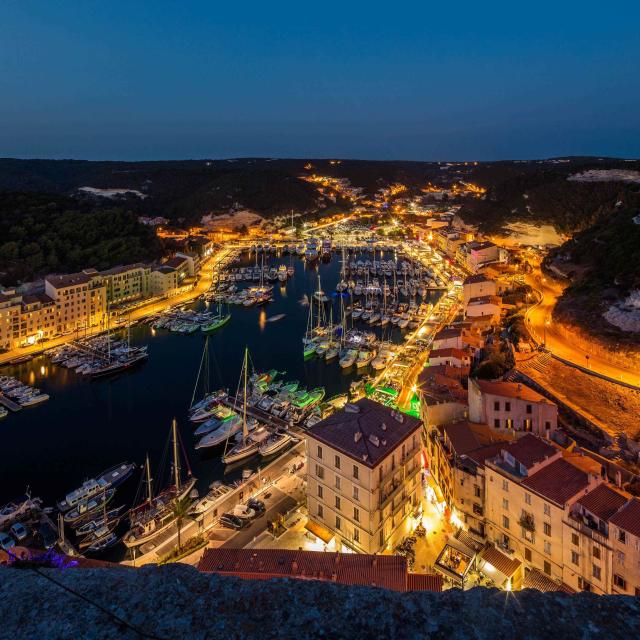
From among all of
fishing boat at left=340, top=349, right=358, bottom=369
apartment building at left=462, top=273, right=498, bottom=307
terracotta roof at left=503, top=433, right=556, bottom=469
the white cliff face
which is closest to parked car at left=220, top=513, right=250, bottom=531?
terracotta roof at left=503, top=433, right=556, bottom=469

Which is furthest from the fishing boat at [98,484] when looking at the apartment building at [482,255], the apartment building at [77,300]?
the apartment building at [482,255]

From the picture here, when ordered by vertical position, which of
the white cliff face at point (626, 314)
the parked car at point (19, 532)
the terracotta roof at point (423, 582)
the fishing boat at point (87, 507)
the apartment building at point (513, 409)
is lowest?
the fishing boat at point (87, 507)

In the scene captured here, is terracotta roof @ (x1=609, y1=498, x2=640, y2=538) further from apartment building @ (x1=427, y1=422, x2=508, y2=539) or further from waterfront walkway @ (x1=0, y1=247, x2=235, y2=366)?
waterfront walkway @ (x1=0, y1=247, x2=235, y2=366)

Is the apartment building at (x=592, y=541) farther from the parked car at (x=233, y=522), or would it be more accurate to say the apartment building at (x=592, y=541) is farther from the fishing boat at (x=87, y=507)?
the fishing boat at (x=87, y=507)

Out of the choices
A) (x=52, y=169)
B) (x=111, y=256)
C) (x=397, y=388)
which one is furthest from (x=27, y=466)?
(x=52, y=169)

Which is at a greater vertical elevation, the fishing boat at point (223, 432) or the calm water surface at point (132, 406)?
the fishing boat at point (223, 432)

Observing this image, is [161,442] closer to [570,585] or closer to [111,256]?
[570,585]
